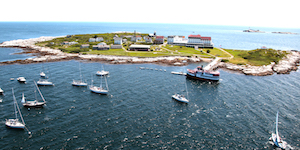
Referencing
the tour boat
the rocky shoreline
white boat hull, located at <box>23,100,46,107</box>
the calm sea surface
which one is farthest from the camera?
the rocky shoreline

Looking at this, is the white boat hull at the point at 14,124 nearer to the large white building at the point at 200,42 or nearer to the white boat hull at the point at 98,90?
the white boat hull at the point at 98,90

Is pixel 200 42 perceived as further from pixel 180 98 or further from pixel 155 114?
pixel 155 114

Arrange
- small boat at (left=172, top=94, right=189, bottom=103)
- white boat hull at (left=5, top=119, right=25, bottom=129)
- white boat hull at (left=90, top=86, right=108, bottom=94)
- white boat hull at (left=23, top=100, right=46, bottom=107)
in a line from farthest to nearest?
white boat hull at (left=90, top=86, right=108, bottom=94) → small boat at (left=172, top=94, right=189, bottom=103) → white boat hull at (left=23, top=100, right=46, bottom=107) → white boat hull at (left=5, top=119, right=25, bottom=129)

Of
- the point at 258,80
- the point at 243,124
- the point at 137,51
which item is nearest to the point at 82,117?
the point at 243,124

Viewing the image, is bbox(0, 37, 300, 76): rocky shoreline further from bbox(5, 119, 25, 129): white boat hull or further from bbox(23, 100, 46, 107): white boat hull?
bbox(5, 119, 25, 129): white boat hull

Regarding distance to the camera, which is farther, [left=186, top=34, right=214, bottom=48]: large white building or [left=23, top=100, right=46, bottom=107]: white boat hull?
[left=186, top=34, right=214, bottom=48]: large white building

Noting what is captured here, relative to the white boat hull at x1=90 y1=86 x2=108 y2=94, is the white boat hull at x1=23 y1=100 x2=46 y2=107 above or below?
below

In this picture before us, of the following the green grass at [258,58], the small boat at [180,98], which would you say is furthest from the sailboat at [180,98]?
the green grass at [258,58]

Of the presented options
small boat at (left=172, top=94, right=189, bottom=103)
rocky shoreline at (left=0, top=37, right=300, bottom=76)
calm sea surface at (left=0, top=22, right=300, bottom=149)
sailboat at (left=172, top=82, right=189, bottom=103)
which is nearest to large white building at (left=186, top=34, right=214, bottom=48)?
rocky shoreline at (left=0, top=37, right=300, bottom=76)

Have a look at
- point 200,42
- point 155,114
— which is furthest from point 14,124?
point 200,42
